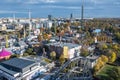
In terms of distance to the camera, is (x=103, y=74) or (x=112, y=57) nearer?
(x=103, y=74)

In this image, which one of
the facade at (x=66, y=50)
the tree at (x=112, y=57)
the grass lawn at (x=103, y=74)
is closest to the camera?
the grass lawn at (x=103, y=74)

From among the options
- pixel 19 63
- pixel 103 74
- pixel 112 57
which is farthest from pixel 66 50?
pixel 19 63

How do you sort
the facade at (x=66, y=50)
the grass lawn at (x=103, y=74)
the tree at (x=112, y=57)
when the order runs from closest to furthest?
the grass lawn at (x=103, y=74)
the tree at (x=112, y=57)
the facade at (x=66, y=50)

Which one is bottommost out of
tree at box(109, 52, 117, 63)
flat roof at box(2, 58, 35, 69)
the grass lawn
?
the grass lawn

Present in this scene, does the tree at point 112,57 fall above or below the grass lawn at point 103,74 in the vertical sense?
above

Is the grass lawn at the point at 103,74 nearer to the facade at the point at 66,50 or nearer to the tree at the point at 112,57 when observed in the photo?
the tree at the point at 112,57

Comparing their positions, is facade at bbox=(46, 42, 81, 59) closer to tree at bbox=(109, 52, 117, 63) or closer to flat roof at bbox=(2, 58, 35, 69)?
tree at bbox=(109, 52, 117, 63)

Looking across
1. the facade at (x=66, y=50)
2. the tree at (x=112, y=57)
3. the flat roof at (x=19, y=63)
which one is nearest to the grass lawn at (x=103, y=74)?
the tree at (x=112, y=57)

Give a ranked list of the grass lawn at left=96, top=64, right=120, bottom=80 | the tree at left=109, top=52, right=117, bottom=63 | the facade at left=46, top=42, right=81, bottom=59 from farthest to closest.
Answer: the facade at left=46, top=42, right=81, bottom=59 → the tree at left=109, top=52, right=117, bottom=63 → the grass lawn at left=96, top=64, right=120, bottom=80

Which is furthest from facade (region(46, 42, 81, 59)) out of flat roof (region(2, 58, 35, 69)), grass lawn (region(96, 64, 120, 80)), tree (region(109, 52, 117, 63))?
flat roof (region(2, 58, 35, 69))

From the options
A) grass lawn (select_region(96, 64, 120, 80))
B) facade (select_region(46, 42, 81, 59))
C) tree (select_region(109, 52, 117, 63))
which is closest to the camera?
grass lawn (select_region(96, 64, 120, 80))

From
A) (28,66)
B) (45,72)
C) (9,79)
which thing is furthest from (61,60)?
(9,79)

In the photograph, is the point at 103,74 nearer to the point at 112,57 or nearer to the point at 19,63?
the point at 112,57
